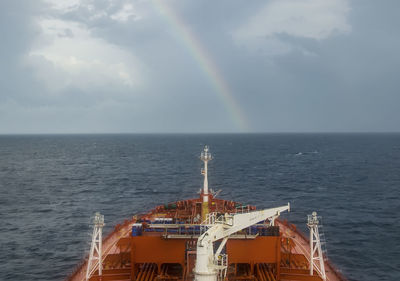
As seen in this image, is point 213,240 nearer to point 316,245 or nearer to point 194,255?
point 194,255

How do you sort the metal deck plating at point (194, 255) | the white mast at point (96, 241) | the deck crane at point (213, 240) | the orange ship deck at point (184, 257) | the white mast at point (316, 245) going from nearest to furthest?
the deck crane at point (213, 240), the white mast at point (96, 241), the white mast at point (316, 245), the metal deck plating at point (194, 255), the orange ship deck at point (184, 257)

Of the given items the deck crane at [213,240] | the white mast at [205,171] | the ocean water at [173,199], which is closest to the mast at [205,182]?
the white mast at [205,171]

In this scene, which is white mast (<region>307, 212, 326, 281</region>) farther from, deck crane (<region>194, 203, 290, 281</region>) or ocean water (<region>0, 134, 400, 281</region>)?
ocean water (<region>0, 134, 400, 281</region>)

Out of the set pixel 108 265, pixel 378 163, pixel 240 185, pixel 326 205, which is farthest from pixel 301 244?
pixel 378 163

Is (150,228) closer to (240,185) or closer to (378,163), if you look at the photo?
(240,185)

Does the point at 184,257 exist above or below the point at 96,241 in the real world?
below

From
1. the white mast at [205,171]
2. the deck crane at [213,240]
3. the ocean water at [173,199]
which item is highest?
the white mast at [205,171]

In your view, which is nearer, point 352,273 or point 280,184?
point 352,273

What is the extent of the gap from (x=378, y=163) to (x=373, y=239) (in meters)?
118

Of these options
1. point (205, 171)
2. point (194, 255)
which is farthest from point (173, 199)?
point (194, 255)

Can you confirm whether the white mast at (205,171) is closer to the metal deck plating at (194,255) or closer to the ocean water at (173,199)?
the metal deck plating at (194,255)

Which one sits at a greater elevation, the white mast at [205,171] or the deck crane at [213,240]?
the white mast at [205,171]

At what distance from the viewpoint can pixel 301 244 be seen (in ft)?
138

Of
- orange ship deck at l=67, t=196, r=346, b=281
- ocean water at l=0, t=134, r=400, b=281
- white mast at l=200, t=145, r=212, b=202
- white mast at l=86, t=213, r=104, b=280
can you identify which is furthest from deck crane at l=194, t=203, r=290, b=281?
ocean water at l=0, t=134, r=400, b=281
